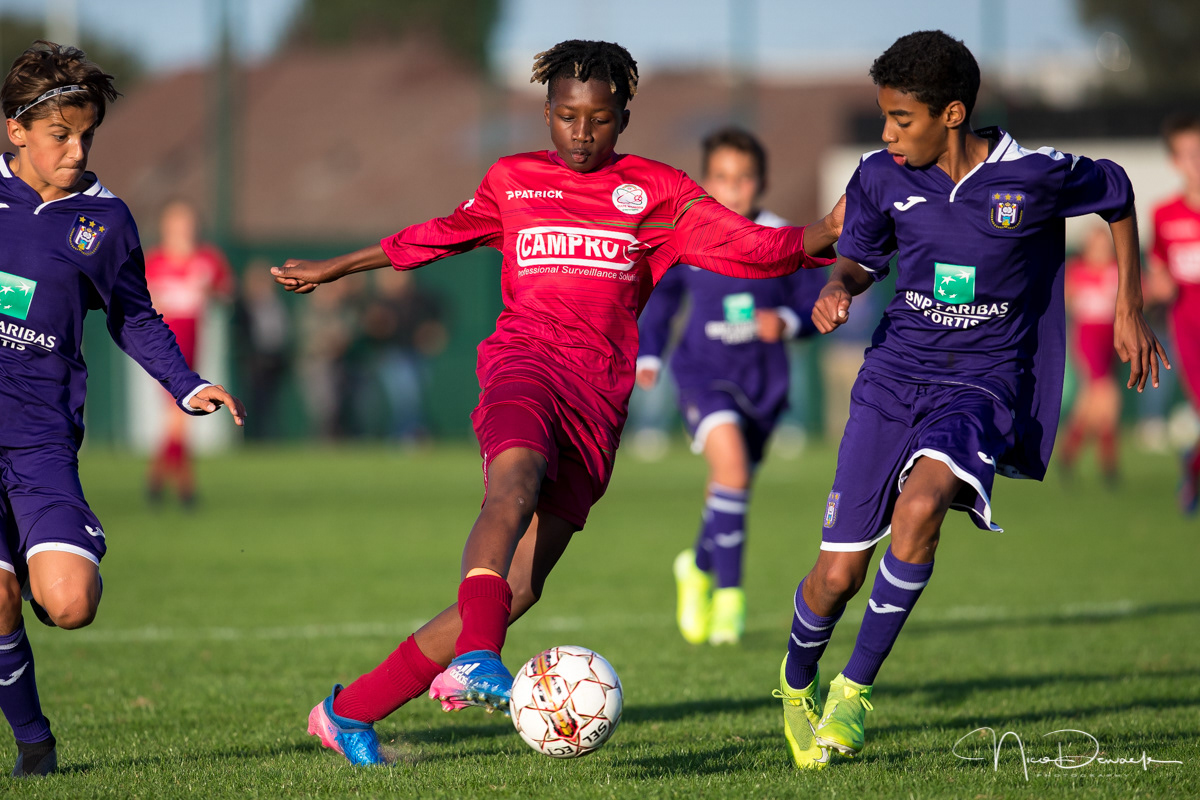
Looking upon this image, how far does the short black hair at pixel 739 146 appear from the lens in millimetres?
6953

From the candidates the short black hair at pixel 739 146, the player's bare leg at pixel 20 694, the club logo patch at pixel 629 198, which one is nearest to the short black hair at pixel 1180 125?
the short black hair at pixel 739 146

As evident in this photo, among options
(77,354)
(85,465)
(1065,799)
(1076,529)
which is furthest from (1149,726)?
(85,465)

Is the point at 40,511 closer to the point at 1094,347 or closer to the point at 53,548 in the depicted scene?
the point at 53,548

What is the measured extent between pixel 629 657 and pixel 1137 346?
114 inches

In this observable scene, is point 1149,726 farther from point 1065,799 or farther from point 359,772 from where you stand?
point 359,772

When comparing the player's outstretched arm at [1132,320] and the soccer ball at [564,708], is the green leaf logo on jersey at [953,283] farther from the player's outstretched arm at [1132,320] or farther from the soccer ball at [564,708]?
the soccer ball at [564,708]

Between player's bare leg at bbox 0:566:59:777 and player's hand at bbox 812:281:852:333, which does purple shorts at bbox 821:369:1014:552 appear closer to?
player's hand at bbox 812:281:852:333

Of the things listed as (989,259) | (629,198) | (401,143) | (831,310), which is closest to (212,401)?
(629,198)

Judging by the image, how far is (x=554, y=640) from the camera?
6.68 metres

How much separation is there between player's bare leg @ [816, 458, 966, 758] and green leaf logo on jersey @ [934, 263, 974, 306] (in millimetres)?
530

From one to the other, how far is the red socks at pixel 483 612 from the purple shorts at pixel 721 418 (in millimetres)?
3556

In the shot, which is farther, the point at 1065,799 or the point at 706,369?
the point at 706,369

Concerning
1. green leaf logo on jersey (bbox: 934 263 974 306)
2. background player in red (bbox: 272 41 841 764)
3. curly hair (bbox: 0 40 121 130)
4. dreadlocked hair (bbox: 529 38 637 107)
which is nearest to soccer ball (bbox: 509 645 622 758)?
background player in red (bbox: 272 41 841 764)

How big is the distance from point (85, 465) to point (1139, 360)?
14.5 metres
